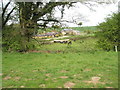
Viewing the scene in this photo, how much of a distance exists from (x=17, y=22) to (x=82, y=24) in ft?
20.6

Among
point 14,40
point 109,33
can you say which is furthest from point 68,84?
point 109,33

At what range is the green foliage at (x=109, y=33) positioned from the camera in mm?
12883

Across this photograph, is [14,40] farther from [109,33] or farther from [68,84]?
[68,84]

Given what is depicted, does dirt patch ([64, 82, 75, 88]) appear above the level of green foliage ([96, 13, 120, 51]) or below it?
below

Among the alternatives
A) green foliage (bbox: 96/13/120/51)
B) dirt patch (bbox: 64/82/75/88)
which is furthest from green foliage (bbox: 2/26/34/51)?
dirt patch (bbox: 64/82/75/88)

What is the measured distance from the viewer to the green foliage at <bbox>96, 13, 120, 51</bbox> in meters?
12.9

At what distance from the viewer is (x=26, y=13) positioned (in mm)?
13461

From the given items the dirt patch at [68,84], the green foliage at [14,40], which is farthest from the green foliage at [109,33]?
the dirt patch at [68,84]

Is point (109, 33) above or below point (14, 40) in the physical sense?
above

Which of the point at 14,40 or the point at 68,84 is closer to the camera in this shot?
the point at 68,84

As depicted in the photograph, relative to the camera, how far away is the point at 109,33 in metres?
12.9

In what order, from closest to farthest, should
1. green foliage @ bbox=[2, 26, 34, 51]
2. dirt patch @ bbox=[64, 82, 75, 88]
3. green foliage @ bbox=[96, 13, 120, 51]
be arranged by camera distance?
dirt patch @ bbox=[64, 82, 75, 88]
green foliage @ bbox=[2, 26, 34, 51]
green foliage @ bbox=[96, 13, 120, 51]

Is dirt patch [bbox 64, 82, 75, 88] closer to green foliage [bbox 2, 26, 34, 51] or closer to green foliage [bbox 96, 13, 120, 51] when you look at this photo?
green foliage [bbox 2, 26, 34, 51]

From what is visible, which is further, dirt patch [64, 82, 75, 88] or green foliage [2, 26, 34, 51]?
green foliage [2, 26, 34, 51]
